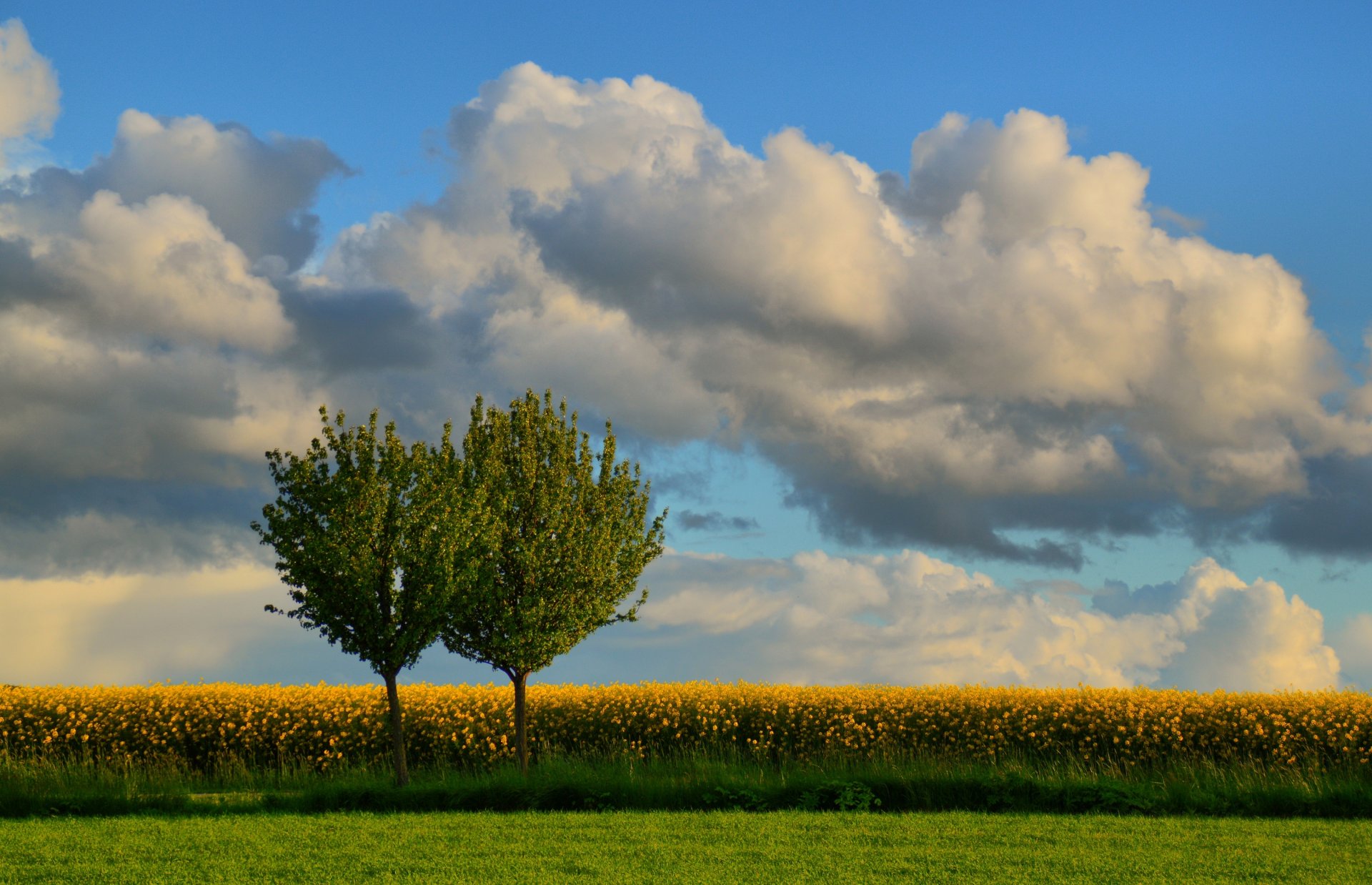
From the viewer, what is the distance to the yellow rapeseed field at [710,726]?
21.1 meters

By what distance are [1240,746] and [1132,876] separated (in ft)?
37.3

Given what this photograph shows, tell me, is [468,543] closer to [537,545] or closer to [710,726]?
[537,545]

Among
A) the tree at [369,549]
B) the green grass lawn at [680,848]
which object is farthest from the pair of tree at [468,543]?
the green grass lawn at [680,848]

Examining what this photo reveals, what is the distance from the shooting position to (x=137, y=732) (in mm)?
22484

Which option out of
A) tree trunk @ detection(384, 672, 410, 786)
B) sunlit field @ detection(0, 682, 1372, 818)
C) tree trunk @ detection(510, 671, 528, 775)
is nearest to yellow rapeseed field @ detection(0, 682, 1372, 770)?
sunlit field @ detection(0, 682, 1372, 818)

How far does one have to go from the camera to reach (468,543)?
18406mm

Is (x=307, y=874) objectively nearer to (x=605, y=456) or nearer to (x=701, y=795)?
(x=701, y=795)

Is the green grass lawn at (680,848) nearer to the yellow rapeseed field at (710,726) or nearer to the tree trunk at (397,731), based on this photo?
the tree trunk at (397,731)

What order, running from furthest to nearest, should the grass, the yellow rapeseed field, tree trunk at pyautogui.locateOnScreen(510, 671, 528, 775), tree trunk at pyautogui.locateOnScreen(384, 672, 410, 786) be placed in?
1. the yellow rapeseed field
2. tree trunk at pyautogui.locateOnScreen(510, 671, 528, 775)
3. tree trunk at pyautogui.locateOnScreen(384, 672, 410, 786)
4. the grass

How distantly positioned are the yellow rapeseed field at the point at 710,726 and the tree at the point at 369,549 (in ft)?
14.2

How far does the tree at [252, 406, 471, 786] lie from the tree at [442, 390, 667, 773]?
0.79 metres

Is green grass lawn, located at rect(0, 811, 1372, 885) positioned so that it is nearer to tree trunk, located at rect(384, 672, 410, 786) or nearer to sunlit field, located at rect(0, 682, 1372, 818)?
tree trunk, located at rect(384, 672, 410, 786)

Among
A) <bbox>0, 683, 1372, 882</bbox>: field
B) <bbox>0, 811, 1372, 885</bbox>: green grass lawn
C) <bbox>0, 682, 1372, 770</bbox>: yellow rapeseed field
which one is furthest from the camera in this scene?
<bbox>0, 682, 1372, 770</bbox>: yellow rapeseed field

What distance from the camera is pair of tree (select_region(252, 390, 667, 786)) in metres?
17.8
